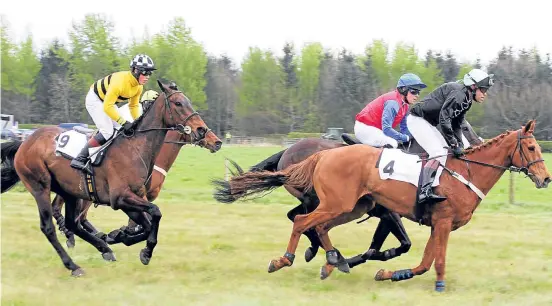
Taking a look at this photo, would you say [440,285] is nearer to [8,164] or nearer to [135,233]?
[135,233]

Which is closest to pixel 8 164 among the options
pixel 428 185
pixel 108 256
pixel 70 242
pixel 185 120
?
pixel 70 242

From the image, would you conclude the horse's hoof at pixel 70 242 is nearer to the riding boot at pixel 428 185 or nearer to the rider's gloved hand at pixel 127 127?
the rider's gloved hand at pixel 127 127

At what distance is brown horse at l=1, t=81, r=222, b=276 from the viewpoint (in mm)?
7754

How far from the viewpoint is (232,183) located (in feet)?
27.0

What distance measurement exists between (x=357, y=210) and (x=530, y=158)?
1.90 metres

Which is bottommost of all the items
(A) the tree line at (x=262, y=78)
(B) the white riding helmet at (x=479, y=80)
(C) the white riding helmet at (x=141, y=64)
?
(A) the tree line at (x=262, y=78)

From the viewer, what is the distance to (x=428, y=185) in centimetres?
712

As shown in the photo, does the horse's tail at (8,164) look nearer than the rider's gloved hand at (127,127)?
No

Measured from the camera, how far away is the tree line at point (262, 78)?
47.2 meters

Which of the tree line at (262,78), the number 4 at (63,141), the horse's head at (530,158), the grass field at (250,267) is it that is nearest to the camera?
the grass field at (250,267)

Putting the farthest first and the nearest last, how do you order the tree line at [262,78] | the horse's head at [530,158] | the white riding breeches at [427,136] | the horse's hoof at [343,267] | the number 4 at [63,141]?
the tree line at [262,78]
the number 4 at [63,141]
the horse's hoof at [343,267]
the white riding breeches at [427,136]
the horse's head at [530,158]

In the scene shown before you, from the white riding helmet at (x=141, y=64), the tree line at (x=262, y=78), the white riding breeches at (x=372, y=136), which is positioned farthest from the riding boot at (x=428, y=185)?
the tree line at (x=262, y=78)

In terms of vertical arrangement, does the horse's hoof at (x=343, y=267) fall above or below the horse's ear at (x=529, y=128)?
below

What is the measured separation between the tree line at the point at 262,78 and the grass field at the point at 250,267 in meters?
34.5
